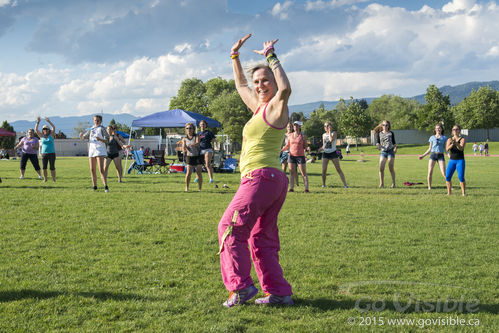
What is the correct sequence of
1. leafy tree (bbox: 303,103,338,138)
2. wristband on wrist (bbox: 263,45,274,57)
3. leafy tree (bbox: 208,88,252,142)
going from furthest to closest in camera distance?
1. leafy tree (bbox: 303,103,338,138)
2. leafy tree (bbox: 208,88,252,142)
3. wristband on wrist (bbox: 263,45,274,57)

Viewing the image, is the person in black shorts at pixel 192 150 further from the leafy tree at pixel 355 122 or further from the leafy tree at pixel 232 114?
the leafy tree at pixel 355 122

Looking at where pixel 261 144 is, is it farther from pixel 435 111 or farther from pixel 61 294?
pixel 435 111

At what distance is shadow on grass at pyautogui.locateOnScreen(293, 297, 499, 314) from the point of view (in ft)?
11.6

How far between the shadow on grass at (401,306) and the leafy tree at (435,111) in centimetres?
7020

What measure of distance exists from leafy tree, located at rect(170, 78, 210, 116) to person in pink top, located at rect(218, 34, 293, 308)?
75.4m

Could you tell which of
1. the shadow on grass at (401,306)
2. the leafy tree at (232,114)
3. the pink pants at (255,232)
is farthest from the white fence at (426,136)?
the pink pants at (255,232)

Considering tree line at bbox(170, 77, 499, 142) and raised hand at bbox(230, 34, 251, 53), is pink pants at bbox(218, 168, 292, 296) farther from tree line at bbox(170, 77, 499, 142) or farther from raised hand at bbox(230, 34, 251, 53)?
tree line at bbox(170, 77, 499, 142)

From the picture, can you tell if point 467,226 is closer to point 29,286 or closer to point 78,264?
point 78,264

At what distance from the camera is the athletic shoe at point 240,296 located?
11.7 ft

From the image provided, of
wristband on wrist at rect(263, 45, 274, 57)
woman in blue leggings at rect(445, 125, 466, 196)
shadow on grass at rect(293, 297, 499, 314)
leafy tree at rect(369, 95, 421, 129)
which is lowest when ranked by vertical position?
shadow on grass at rect(293, 297, 499, 314)

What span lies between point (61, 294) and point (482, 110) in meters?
78.6

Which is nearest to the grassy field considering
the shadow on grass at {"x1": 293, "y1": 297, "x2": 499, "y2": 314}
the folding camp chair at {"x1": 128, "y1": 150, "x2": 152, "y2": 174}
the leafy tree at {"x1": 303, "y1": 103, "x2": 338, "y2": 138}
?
the shadow on grass at {"x1": 293, "y1": 297, "x2": 499, "y2": 314}

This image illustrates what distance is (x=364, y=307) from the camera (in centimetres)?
363

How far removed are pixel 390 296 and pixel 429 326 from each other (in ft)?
2.03
